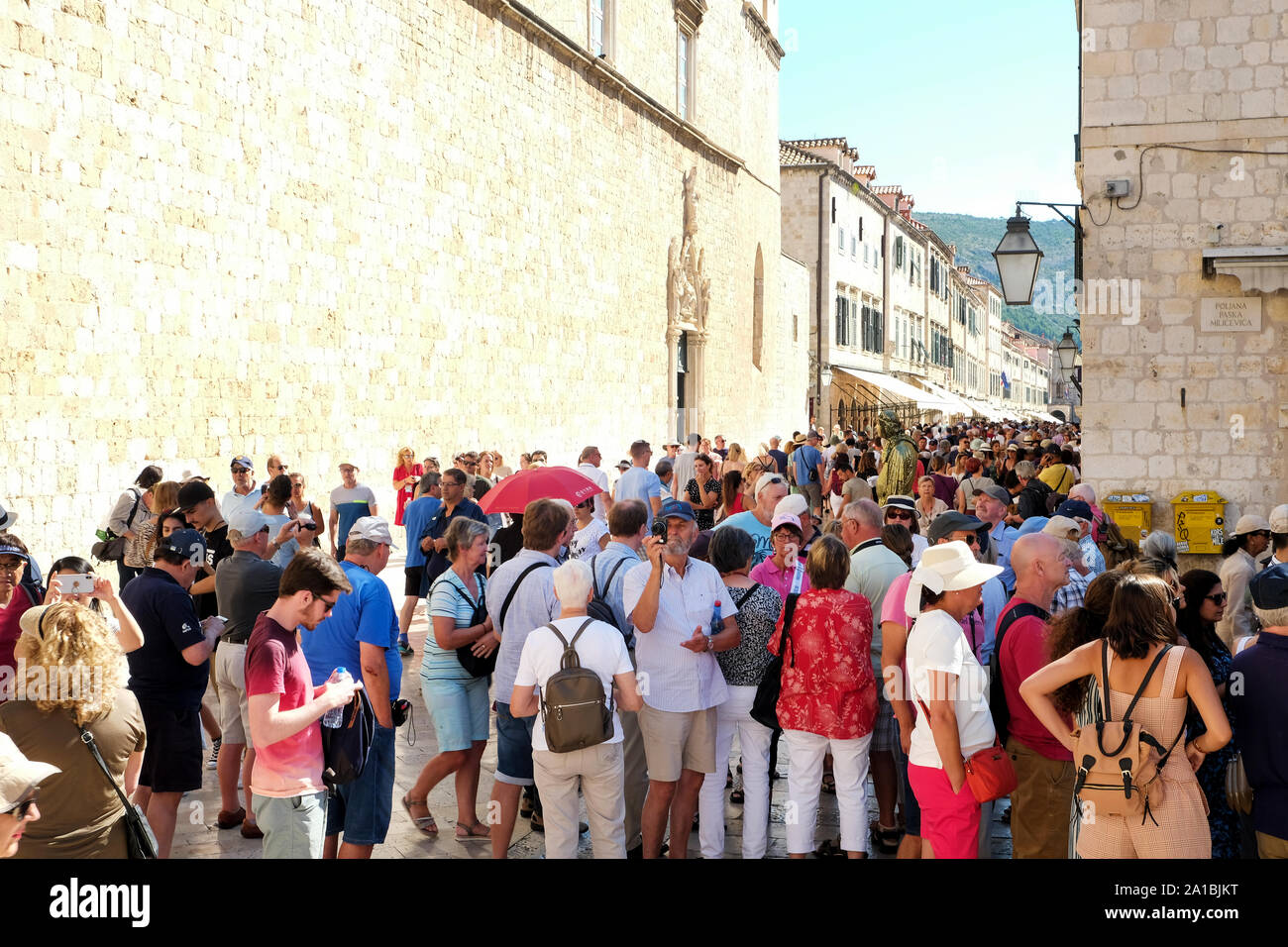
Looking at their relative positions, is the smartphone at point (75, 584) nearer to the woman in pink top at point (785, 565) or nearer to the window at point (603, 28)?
the woman in pink top at point (785, 565)

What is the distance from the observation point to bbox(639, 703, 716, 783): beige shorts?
4.75 m

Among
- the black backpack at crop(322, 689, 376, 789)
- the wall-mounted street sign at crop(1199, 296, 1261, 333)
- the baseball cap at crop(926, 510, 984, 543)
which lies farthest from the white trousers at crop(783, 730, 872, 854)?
the wall-mounted street sign at crop(1199, 296, 1261, 333)

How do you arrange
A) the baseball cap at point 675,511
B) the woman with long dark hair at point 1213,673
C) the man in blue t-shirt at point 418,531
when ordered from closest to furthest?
the woman with long dark hair at point 1213,673 < the baseball cap at point 675,511 < the man in blue t-shirt at point 418,531

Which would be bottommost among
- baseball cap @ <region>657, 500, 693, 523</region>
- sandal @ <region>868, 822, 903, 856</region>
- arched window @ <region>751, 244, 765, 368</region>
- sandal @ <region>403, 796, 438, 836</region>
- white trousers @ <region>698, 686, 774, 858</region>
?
sandal @ <region>868, 822, 903, 856</region>

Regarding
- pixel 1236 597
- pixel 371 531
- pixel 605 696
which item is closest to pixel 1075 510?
pixel 1236 597

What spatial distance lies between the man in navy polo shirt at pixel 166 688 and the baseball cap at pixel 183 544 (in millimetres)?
165

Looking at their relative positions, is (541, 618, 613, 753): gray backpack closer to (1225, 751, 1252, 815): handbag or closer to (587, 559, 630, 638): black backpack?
(587, 559, 630, 638): black backpack

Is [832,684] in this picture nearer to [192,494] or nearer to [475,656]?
[475,656]

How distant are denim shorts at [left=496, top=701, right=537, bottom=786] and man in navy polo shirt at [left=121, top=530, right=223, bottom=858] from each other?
126cm

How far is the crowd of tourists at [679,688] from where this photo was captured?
11.0ft

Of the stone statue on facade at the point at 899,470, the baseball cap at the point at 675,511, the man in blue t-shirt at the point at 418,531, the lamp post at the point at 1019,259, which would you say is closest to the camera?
the baseball cap at the point at 675,511

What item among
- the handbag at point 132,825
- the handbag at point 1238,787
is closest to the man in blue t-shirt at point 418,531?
the handbag at point 132,825
